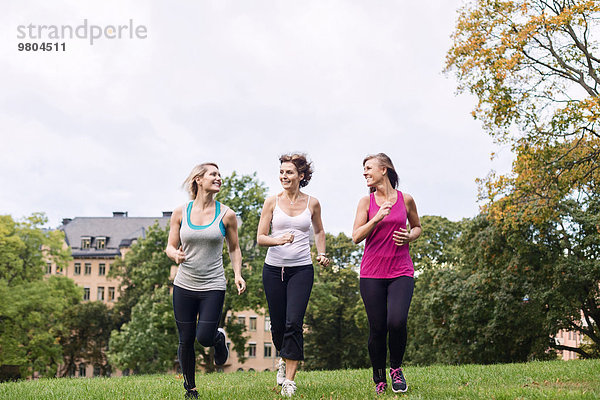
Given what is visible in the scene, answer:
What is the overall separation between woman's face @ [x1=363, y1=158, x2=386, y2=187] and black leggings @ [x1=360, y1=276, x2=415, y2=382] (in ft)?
3.52

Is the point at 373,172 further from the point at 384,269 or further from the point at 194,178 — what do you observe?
the point at 194,178

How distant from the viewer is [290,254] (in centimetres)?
704

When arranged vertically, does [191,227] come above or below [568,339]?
above

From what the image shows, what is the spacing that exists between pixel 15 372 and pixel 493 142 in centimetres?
1523

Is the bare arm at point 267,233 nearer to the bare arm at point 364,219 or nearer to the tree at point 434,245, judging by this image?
the bare arm at point 364,219

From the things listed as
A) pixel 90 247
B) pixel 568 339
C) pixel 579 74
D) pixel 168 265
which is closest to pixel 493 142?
pixel 579 74

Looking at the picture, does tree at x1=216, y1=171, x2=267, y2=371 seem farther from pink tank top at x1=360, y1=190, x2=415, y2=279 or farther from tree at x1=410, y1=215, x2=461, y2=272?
pink tank top at x1=360, y1=190, x2=415, y2=279

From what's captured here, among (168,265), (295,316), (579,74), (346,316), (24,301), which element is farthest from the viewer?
(346,316)

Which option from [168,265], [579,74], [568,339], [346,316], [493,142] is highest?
[579,74]

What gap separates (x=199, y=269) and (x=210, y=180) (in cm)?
98

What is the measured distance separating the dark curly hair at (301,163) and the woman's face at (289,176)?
0.07m

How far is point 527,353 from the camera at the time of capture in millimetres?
29469

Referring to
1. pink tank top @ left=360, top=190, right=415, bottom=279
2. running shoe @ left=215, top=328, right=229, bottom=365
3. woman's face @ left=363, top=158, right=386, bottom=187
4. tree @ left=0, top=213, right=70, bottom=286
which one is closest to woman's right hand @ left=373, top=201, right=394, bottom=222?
pink tank top @ left=360, top=190, right=415, bottom=279

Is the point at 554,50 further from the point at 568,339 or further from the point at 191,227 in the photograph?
the point at 568,339
